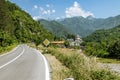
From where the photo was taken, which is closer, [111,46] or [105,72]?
[105,72]

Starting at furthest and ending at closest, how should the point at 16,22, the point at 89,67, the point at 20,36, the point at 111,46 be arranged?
the point at 16,22
the point at 20,36
the point at 111,46
the point at 89,67

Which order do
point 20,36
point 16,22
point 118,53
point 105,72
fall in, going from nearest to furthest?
point 105,72, point 118,53, point 20,36, point 16,22

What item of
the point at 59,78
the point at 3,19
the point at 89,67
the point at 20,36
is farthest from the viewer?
the point at 20,36

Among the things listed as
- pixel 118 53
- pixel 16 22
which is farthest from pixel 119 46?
pixel 16 22

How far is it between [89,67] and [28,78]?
366 centimetres

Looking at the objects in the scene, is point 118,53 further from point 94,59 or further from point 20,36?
point 20,36

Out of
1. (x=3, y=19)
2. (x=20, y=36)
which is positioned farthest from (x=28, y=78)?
(x=20, y=36)

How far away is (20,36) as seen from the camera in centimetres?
17938

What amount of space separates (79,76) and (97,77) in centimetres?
161

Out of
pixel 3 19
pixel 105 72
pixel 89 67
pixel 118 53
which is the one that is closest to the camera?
pixel 105 72

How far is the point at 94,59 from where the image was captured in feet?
41.4

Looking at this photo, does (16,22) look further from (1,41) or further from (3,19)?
(1,41)

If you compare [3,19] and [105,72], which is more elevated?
[3,19]

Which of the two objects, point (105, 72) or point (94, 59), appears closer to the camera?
point (105, 72)
